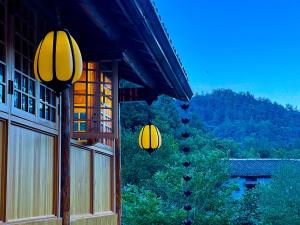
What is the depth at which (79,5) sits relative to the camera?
9.99ft

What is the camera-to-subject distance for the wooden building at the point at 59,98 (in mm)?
3092

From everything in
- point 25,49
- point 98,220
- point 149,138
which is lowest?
point 98,220

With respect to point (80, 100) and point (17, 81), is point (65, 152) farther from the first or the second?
point (80, 100)

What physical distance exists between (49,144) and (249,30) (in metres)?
61.9

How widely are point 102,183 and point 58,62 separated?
2.77 m

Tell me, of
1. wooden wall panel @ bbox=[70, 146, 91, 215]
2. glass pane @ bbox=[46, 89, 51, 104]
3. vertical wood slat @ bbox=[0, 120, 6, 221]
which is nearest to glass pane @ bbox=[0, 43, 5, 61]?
vertical wood slat @ bbox=[0, 120, 6, 221]

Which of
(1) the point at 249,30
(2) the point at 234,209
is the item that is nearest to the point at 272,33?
(1) the point at 249,30

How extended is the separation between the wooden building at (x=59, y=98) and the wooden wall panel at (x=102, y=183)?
2 centimetres

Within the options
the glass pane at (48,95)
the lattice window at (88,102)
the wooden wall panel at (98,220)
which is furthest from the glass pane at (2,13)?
the wooden wall panel at (98,220)

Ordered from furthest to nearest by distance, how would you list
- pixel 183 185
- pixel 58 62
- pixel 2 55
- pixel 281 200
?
1. pixel 281 200
2. pixel 183 185
3. pixel 2 55
4. pixel 58 62

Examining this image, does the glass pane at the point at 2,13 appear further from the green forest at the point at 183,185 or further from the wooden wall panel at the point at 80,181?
the green forest at the point at 183,185

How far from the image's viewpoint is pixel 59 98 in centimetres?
394

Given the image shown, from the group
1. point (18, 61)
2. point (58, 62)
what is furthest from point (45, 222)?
point (58, 62)

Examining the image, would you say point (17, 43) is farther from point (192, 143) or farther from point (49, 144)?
point (192, 143)
